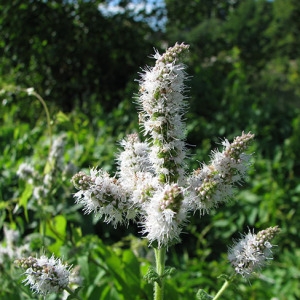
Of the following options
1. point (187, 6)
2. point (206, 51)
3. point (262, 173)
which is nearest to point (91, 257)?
point (262, 173)

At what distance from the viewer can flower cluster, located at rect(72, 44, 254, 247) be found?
834 millimetres

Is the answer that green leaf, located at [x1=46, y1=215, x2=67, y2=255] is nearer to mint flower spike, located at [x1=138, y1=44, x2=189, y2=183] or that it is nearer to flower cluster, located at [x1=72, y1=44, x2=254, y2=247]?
flower cluster, located at [x1=72, y1=44, x2=254, y2=247]

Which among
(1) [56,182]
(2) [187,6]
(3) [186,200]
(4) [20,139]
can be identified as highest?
(3) [186,200]

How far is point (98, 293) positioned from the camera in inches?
57.5

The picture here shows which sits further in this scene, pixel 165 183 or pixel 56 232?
pixel 56 232

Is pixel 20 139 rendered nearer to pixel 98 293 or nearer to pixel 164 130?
pixel 98 293

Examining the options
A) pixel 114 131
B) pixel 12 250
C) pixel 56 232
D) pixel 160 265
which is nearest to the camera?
pixel 160 265

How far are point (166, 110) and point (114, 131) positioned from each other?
2.84 m

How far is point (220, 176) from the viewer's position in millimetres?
896

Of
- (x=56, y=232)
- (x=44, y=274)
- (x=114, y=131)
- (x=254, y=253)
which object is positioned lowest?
(x=114, y=131)

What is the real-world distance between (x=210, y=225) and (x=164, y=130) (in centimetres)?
229

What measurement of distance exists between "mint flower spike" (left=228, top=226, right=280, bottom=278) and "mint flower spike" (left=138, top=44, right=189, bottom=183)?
8.4 inches

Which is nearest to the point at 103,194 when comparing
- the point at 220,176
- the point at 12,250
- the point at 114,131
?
the point at 220,176

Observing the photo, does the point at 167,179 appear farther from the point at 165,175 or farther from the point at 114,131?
the point at 114,131
